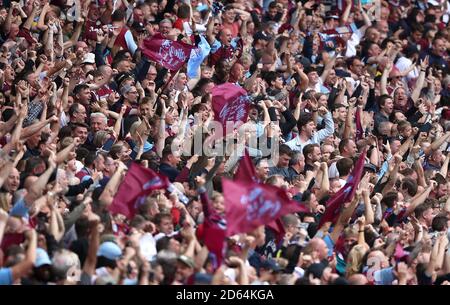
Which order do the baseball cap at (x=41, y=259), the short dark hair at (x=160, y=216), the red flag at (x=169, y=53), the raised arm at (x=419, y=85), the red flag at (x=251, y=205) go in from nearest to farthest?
the baseball cap at (x=41, y=259) → the red flag at (x=251, y=205) → the short dark hair at (x=160, y=216) → the red flag at (x=169, y=53) → the raised arm at (x=419, y=85)

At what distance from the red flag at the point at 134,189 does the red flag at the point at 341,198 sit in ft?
7.80

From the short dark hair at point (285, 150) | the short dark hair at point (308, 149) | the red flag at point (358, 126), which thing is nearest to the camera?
the short dark hair at point (285, 150)

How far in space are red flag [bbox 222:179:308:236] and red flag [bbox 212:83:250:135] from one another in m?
4.84

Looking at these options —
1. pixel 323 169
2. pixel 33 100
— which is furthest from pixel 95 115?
pixel 323 169

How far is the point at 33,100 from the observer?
62.9ft

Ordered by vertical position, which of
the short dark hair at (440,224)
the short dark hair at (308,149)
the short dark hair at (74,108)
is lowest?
the short dark hair at (308,149)

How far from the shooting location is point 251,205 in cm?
1491

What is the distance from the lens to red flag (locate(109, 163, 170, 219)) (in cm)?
1595

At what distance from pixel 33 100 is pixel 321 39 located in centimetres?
671

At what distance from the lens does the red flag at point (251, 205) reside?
1477 cm

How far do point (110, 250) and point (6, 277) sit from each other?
45.8 inches

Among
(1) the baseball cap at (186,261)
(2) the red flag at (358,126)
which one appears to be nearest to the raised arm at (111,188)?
(1) the baseball cap at (186,261)

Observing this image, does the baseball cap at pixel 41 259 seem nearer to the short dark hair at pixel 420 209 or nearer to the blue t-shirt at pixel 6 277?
the blue t-shirt at pixel 6 277

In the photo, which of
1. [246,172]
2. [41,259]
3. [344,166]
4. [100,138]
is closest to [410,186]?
[344,166]
